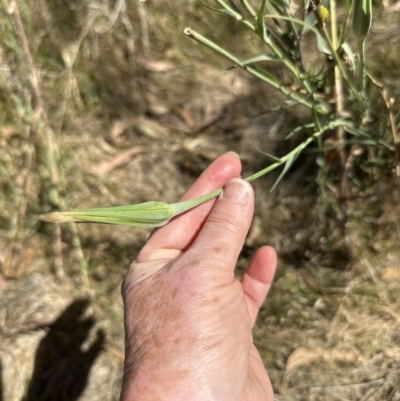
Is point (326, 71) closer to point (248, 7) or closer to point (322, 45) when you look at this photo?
point (322, 45)

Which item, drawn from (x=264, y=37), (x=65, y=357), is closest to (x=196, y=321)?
(x=264, y=37)

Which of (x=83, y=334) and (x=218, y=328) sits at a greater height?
(x=218, y=328)

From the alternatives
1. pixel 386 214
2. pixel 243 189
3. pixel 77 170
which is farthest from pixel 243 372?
pixel 77 170

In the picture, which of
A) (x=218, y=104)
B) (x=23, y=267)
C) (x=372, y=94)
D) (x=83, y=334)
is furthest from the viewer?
(x=218, y=104)

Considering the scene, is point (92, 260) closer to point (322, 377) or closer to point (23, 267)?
point (23, 267)

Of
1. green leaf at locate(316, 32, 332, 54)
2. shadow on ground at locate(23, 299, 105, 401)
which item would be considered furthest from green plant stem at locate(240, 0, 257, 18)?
shadow on ground at locate(23, 299, 105, 401)

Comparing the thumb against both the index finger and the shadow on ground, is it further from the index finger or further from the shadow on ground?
the shadow on ground
